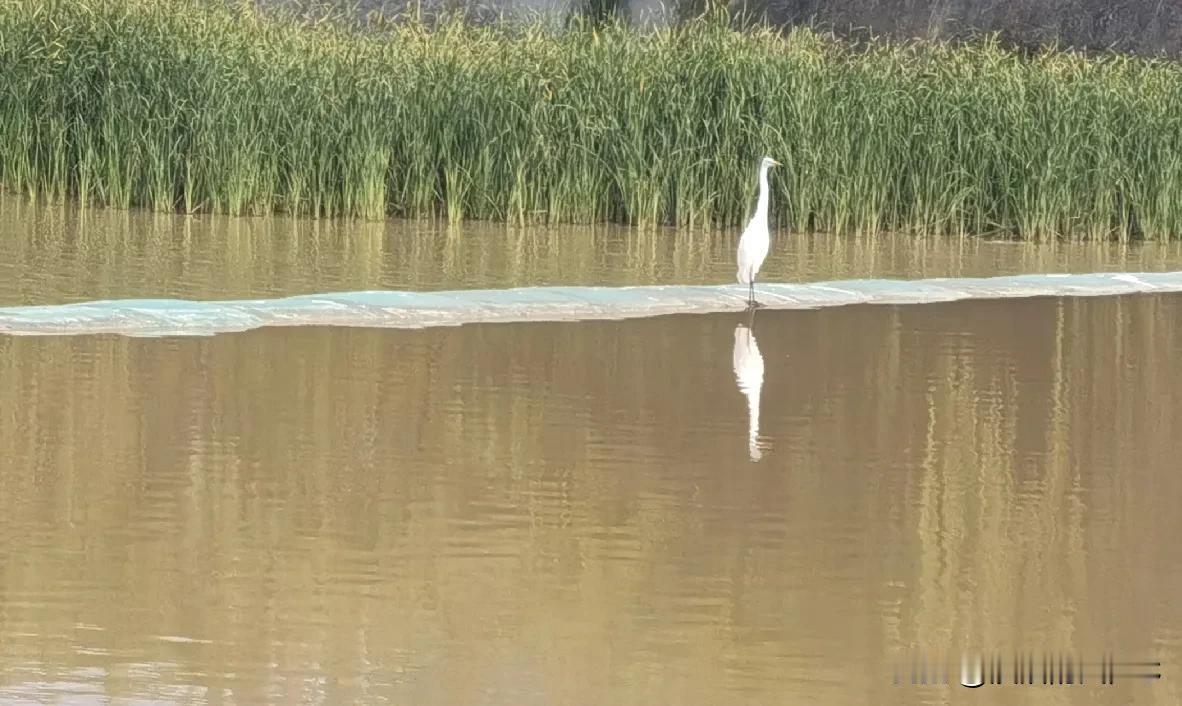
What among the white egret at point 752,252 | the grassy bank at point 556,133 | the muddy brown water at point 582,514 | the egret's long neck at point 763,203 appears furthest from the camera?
the grassy bank at point 556,133

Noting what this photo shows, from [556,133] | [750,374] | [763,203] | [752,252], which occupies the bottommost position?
[750,374]

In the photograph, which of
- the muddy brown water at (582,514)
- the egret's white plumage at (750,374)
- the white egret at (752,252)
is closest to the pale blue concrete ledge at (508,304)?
the white egret at (752,252)

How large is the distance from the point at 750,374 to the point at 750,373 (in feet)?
0.10

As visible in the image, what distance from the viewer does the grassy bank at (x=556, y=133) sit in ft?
55.7

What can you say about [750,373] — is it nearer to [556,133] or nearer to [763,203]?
[763,203]

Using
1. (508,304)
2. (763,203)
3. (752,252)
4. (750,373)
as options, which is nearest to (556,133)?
(763,203)

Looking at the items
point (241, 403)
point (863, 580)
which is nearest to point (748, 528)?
point (863, 580)

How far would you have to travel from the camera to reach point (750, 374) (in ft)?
29.4

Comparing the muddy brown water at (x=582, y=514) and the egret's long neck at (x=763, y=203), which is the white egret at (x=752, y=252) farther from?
the muddy brown water at (x=582, y=514)

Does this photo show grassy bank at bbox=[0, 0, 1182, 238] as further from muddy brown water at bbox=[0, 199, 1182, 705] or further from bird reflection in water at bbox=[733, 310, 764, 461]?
muddy brown water at bbox=[0, 199, 1182, 705]

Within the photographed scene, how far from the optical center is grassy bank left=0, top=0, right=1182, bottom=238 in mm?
16984

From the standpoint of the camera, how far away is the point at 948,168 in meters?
17.7

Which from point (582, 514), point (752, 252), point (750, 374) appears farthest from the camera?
point (752, 252)

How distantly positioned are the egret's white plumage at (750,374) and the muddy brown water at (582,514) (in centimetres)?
3
